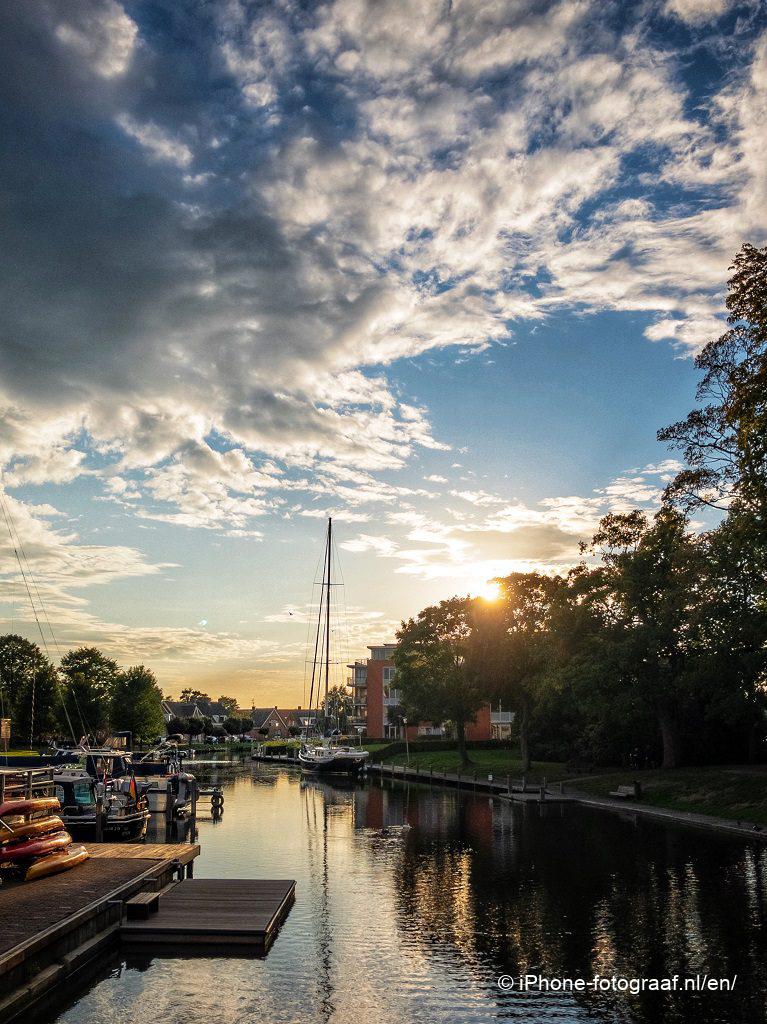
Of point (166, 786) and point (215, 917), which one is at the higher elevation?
point (166, 786)

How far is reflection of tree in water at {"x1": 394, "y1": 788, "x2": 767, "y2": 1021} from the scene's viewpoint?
17.8 metres

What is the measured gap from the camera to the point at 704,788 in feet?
149

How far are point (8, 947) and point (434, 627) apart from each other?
6110 cm

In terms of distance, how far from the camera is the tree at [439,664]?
2894 inches

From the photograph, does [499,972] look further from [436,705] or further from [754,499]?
[436,705]

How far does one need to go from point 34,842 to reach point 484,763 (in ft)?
203

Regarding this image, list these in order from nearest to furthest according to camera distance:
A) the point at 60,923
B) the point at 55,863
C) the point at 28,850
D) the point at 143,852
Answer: the point at 60,923
the point at 28,850
the point at 55,863
the point at 143,852

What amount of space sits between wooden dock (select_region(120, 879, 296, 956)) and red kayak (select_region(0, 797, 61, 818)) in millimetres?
4737

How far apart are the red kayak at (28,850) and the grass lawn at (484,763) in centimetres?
4609

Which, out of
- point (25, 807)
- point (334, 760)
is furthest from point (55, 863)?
point (334, 760)

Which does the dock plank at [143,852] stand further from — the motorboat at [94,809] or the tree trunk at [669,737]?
the tree trunk at [669,737]

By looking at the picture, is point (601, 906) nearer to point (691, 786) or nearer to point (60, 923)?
point (60, 923)

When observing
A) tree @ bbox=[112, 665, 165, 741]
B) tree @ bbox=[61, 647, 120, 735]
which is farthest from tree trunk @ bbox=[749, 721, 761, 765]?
tree @ bbox=[112, 665, 165, 741]

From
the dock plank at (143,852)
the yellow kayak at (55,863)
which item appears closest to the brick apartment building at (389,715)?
the dock plank at (143,852)
